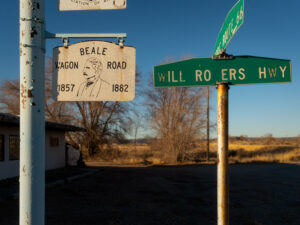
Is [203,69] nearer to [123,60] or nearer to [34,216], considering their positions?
[123,60]

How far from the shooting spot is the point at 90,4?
2084 mm

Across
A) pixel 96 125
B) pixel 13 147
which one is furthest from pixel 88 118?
pixel 13 147

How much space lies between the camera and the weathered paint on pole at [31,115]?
181 cm

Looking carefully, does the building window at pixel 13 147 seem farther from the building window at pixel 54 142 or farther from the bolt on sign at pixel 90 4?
the bolt on sign at pixel 90 4

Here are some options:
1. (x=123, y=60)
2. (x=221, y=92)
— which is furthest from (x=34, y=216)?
(x=221, y=92)

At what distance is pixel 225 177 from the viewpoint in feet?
7.27

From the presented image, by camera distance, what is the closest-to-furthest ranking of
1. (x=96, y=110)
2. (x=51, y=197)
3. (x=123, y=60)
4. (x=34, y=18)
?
(x=34, y=18)
(x=123, y=60)
(x=51, y=197)
(x=96, y=110)

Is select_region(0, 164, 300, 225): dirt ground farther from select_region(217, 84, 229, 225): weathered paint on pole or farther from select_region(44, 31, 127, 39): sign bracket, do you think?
select_region(44, 31, 127, 39): sign bracket

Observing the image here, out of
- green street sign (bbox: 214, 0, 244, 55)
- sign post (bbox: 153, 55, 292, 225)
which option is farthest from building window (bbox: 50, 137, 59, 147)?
green street sign (bbox: 214, 0, 244, 55)

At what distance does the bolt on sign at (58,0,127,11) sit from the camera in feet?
6.73

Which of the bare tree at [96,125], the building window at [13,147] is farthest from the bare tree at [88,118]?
the building window at [13,147]

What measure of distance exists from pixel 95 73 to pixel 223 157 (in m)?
1.21

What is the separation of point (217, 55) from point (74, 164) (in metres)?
19.2

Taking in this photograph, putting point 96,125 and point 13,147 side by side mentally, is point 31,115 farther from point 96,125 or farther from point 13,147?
point 96,125
